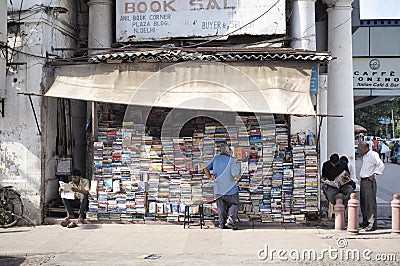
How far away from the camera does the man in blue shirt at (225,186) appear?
340 inches

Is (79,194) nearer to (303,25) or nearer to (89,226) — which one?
(89,226)

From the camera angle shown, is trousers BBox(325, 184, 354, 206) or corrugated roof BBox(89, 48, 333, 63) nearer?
corrugated roof BBox(89, 48, 333, 63)

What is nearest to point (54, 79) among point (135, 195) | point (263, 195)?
point (135, 195)

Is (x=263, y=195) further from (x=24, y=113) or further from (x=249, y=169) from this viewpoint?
(x=24, y=113)

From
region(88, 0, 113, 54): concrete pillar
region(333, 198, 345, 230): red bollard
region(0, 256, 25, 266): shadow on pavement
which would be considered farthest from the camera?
region(88, 0, 113, 54): concrete pillar

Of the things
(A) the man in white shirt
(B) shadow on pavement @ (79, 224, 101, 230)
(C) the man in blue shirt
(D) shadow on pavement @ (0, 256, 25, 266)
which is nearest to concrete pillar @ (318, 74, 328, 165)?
(A) the man in white shirt

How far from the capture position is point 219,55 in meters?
8.48

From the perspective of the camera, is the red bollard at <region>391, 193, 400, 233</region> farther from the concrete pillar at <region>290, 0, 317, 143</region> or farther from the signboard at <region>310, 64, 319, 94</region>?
the concrete pillar at <region>290, 0, 317, 143</region>

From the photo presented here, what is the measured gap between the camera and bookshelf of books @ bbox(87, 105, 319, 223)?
29.6ft

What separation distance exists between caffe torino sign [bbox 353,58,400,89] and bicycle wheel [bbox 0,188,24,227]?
9.71 meters

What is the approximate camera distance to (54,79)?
31.0 feet

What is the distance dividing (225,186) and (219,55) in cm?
226

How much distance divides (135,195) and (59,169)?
1.63 m

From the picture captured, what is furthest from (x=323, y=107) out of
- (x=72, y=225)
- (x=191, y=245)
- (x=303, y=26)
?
(x=72, y=225)
